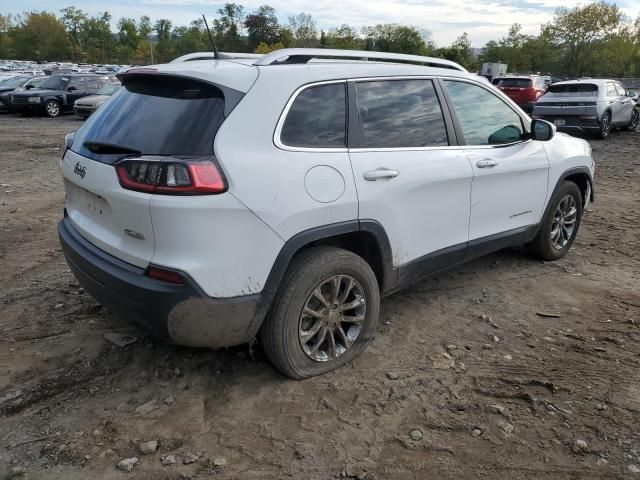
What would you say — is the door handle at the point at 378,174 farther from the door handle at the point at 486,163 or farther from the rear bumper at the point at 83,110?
the rear bumper at the point at 83,110

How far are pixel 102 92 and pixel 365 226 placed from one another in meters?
19.2

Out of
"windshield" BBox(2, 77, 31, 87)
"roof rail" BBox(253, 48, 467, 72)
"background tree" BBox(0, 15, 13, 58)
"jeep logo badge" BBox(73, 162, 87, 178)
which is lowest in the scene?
"windshield" BBox(2, 77, 31, 87)

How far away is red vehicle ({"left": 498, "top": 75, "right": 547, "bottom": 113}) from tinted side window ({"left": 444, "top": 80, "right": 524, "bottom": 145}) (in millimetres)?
17207

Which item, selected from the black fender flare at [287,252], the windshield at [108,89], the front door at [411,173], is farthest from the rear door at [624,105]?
the windshield at [108,89]

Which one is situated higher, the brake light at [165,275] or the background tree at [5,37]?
the background tree at [5,37]

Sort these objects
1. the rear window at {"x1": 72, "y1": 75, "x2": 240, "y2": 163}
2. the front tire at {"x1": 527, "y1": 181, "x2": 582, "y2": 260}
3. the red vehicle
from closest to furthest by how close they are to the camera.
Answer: the rear window at {"x1": 72, "y1": 75, "x2": 240, "y2": 163}, the front tire at {"x1": 527, "y1": 181, "x2": 582, "y2": 260}, the red vehicle

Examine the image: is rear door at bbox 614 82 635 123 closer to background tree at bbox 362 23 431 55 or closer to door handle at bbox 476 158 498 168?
door handle at bbox 476 158 498 168

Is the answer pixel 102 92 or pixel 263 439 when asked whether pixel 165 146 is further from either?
pixel 102 92

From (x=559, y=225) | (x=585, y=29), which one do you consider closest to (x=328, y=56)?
(x=559, y=225)

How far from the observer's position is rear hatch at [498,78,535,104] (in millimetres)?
20422

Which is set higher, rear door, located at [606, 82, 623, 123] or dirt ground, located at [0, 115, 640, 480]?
rear door, located at [606, 82, 623, 123]

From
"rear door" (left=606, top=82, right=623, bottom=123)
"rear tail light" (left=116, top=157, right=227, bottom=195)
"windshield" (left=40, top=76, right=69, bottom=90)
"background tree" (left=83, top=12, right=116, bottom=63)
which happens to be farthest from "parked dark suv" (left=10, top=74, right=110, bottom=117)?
"background tree" (left=83, top=12, right=116, bottom=63)

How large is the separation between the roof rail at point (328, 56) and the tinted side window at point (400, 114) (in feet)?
0.76

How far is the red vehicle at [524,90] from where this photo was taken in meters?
20.4
